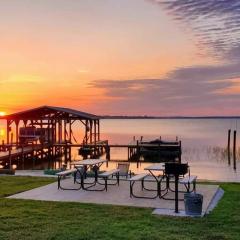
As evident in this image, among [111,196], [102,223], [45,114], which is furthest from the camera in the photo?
[45,114]

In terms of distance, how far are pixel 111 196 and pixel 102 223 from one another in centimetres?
286

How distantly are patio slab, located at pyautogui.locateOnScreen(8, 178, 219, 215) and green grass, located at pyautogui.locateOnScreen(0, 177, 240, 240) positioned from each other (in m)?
0.51

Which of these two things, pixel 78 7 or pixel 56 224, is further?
pixel 78 7

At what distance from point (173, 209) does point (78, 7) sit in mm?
9501

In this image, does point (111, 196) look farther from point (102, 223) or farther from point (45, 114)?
point (45, 114)

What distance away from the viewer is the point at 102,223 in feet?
24.9

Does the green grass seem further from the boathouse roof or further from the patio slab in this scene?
the boathouse roof

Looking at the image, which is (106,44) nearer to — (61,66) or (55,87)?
(61,66)

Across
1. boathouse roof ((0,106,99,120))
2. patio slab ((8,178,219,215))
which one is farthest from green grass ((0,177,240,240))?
boathouse roof ((0,106,99,120))

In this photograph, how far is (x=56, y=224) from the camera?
7.54m

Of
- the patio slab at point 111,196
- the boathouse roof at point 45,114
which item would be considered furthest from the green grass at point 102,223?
the boathouse roof at point 45,114

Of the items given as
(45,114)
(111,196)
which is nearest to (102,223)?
(111,196)

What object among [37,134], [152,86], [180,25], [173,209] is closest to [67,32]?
[180,25]

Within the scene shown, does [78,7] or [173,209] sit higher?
[78,7]
